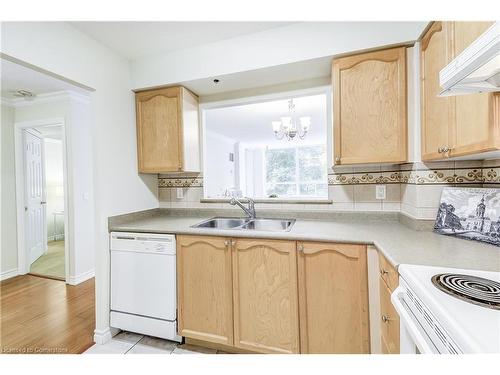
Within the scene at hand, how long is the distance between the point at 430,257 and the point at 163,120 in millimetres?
2106

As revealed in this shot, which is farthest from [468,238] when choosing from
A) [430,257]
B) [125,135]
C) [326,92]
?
[125,135]

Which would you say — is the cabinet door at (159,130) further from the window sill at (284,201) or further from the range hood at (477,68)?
the range hood at (477,68)

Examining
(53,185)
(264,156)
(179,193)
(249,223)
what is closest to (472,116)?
(249,223)

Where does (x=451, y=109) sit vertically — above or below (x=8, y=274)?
above

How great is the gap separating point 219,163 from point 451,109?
5.00 meters

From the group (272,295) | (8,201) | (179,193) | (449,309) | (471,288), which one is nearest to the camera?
(449,309)

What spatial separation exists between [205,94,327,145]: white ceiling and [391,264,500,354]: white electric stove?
2394 mm

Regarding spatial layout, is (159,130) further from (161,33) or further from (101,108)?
(161,33)

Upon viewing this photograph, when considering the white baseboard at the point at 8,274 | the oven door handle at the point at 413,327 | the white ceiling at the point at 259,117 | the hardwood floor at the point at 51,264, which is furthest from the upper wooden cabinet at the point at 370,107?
the white baseboard at the point at 8,274

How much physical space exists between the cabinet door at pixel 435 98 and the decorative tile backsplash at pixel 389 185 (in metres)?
0.19

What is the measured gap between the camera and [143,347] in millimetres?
1721

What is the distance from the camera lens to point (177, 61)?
197cm

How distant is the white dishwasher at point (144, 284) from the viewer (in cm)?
170

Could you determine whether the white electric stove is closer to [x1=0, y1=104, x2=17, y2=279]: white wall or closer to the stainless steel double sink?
the stainless steel double sink
